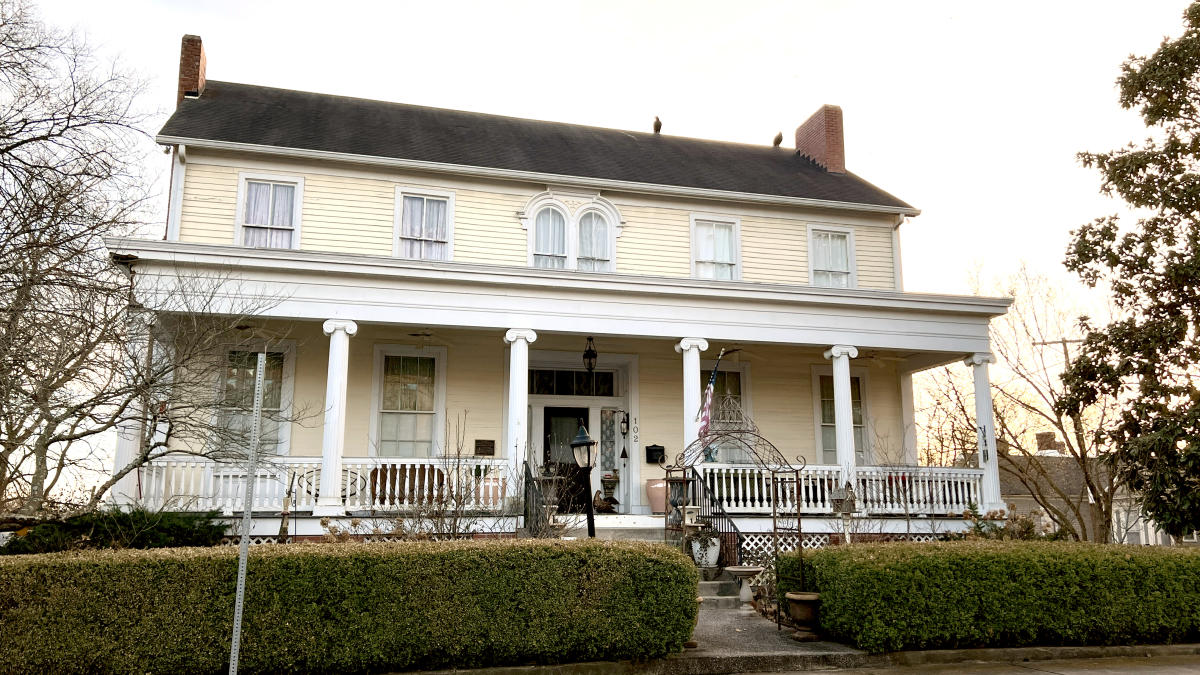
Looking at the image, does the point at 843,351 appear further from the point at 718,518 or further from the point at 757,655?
the point at 757,655

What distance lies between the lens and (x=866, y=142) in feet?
69.4

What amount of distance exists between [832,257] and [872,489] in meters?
5.74

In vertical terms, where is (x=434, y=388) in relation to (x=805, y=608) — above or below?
above

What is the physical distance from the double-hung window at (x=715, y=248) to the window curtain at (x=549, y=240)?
2.83 meters

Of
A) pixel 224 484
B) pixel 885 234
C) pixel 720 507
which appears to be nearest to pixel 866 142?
pixel 885 234

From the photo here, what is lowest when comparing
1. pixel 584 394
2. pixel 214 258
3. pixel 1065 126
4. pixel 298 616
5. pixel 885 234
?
pixel 298 616

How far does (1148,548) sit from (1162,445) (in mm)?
2962

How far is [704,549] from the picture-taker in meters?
11.9

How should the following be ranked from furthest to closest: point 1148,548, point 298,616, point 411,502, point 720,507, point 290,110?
point 290,110, point 720,507, point 411,502, point 1148,548, point 298,616

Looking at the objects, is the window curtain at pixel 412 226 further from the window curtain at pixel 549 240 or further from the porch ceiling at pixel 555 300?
the porch ceiling at pixel 555 300

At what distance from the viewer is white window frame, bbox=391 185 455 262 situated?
51.2ft

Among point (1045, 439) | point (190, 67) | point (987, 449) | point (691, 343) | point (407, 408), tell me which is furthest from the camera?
point (1045, 439)

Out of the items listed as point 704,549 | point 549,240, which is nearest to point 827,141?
point 549,240

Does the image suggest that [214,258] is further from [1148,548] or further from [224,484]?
[1148,548]
